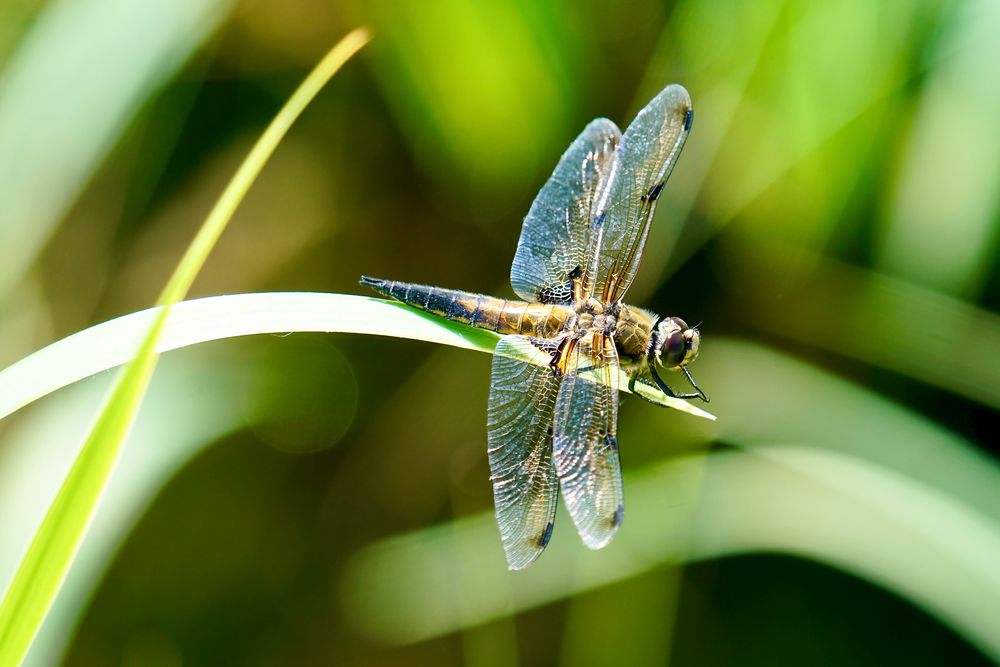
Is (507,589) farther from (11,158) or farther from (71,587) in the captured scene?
(11,158)

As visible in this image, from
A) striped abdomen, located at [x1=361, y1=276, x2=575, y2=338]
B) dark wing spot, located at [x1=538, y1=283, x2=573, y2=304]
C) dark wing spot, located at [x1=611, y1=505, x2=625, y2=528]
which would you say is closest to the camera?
dark wing spot, located at [x1=611, y1=505, x2=625, y2=528]

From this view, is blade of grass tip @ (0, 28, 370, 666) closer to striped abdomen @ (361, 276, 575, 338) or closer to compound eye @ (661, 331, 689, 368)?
striped abdomen @ (361, 276, 575, 338)

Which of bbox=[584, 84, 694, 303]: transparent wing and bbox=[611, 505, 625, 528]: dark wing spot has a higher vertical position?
bbox=[584, 84, 694, 303]: transparent wing

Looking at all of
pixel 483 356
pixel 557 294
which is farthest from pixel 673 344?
pixel 483 356

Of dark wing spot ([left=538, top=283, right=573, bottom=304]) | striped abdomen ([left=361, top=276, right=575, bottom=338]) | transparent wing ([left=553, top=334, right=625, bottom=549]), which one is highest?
dark wing spot ([left=538, top=283, right=573, bottom=304])

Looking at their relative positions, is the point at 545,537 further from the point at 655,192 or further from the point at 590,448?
the point at 655,192

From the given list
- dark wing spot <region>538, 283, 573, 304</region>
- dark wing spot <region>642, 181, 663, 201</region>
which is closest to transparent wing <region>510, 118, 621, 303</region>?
dark wing spot <region>538, 283, 573, 304</region>

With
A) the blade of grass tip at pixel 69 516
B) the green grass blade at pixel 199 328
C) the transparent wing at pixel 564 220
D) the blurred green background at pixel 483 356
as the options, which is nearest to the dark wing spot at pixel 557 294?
the transparent wing at pixel 564 220
